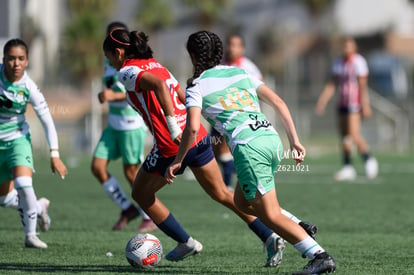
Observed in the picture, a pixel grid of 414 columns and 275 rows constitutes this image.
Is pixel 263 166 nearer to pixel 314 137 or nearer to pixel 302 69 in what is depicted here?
pixel 314 137

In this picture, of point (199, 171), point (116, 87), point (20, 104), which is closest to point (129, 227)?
point (116, 87)

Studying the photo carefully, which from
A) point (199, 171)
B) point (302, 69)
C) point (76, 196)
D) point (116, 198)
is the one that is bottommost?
point (302, 69)

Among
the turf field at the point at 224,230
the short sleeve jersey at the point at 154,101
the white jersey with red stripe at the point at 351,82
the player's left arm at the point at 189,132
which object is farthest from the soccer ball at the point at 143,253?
the white jersey with red stripe at the point at 351,82

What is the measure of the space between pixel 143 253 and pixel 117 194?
3.23m

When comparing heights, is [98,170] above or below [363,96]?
above

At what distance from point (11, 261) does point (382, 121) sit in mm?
30004

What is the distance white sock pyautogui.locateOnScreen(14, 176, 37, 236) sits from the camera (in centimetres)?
923

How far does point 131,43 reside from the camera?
26.6ft

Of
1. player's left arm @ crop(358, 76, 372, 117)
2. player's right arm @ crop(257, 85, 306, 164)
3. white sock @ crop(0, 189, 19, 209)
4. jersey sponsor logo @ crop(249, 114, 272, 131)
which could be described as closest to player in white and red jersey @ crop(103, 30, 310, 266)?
jersey sponsor logo @ crop(249, 114, 272, 131)

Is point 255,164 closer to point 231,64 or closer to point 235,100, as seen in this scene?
point 235,100

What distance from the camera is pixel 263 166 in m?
7.11

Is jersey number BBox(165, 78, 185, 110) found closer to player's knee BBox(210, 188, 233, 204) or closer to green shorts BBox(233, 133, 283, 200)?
player's knee BBox(210, 188, 233, 204)

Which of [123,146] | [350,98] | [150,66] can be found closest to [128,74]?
[150,66]

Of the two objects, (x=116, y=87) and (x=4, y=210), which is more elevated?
(x=116, y=87)
